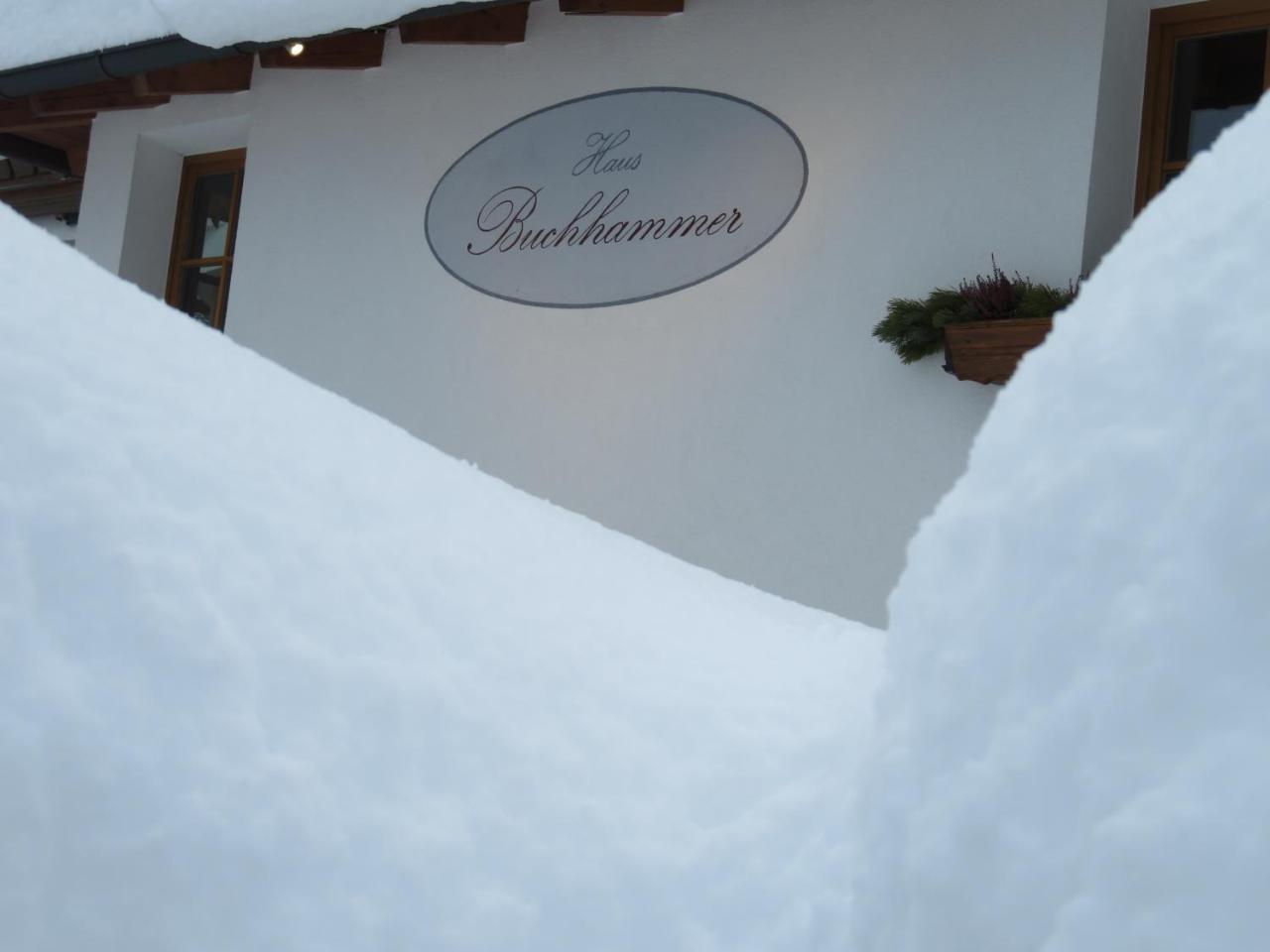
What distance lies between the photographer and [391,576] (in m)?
0.90

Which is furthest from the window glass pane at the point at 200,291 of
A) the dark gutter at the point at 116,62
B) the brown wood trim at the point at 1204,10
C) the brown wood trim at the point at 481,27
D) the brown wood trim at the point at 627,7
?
the brown wood trim at the point at 1204,10

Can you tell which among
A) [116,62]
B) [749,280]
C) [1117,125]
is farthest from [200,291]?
[1117,125]

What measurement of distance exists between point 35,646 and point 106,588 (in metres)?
0.05

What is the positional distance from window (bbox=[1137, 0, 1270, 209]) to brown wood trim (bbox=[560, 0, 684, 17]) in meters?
1.46

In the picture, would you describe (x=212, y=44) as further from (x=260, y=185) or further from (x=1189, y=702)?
(x=1189, y=702)

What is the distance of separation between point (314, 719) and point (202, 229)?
564 cm

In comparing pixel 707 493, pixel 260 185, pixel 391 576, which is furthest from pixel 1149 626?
pixel 260 185

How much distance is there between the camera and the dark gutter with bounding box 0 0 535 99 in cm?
466

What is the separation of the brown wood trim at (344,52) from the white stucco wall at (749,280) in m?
0.07

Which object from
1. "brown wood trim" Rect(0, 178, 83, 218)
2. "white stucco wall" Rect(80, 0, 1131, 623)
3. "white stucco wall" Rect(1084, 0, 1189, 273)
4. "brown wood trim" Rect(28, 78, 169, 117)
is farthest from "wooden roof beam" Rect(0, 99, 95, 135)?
"white stucco wall" Rect(1084, 0, 1189, 273)

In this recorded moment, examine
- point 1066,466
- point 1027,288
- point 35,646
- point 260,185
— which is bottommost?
point 35,646

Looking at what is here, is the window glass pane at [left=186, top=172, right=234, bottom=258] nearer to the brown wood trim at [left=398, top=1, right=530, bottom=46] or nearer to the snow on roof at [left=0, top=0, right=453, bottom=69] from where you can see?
the snow on roof at [left=0, top=0, right=453, bottom=69]

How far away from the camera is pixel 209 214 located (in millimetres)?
5996

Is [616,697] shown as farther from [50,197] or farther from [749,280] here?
[50,197]
